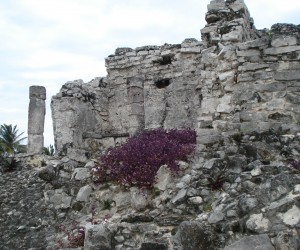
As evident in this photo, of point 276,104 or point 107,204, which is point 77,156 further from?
point 276,104

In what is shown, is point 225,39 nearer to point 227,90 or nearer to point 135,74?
point 227,90

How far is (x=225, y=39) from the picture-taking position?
7.16 m

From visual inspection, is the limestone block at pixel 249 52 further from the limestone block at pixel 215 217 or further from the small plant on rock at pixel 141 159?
the limestone block at pixel 215 217

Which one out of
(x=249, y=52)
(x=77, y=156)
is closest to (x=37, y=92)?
(x=77, y=156)

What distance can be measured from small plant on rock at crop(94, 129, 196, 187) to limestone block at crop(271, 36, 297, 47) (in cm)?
187

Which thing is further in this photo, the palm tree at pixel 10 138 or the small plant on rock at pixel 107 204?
the palm tree at pixel 10 138

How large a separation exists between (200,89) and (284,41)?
6.01m

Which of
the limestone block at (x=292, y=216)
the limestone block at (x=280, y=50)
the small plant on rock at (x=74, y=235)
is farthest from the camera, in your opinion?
the limestone block at (x=280, y=50)

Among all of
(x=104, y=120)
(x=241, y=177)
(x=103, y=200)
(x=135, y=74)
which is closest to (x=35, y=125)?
(x=104, y=120)

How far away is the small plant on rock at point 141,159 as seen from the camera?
20.5 feet

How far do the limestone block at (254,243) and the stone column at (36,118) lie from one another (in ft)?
32.0

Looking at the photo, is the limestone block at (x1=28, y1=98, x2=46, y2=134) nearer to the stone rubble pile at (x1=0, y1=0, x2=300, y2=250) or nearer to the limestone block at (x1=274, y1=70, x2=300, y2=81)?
the stone rubble pile at (x1=0, y1=0, x2=300, y2=250)

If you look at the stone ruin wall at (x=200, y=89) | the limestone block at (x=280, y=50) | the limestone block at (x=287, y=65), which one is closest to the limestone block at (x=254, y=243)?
the stone ruin wall at (x=200, y=89)

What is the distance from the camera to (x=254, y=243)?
4.23m
